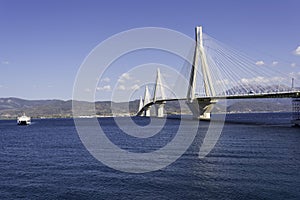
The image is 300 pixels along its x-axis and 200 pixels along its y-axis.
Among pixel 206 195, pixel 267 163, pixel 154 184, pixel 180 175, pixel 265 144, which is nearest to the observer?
pixel 206 195

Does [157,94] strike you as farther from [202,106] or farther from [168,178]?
[168,178]

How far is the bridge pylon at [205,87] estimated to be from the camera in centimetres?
7934

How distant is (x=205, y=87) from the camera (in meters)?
82.2

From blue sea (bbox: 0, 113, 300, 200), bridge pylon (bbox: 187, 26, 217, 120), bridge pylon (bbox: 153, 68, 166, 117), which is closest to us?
blue sea (bbox: 0, 113, 300, 200)

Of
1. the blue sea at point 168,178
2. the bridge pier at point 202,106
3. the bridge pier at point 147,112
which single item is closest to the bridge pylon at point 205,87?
the bridge pier at point 202,106

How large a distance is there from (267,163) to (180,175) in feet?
26.8

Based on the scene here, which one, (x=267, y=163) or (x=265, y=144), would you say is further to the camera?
(x=265, y=144)

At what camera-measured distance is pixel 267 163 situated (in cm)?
2784

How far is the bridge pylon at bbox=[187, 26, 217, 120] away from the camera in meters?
79.3

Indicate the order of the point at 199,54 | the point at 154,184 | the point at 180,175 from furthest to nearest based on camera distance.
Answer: the point at 199,54 → the point at 180,175 → the point at 154,184

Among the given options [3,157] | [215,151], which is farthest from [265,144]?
[3,157]

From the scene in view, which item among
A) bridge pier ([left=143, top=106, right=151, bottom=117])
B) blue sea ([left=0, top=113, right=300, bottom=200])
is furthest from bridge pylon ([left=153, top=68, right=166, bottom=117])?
blue sea ([left=0, top=113, right=300, bottom=200])

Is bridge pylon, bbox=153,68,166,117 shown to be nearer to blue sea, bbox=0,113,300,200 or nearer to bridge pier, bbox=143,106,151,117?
bridge pier, bbox=143,106,151,117

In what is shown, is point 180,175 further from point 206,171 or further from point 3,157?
point 3,157
